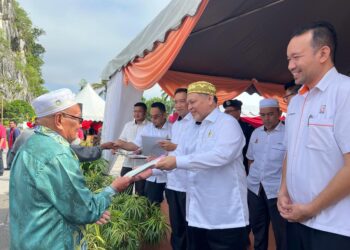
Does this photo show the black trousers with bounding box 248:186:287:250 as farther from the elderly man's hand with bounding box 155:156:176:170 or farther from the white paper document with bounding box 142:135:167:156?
the elderly man's hand with bounding box 155:156:176:170

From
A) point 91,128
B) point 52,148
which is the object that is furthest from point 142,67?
point 91,128

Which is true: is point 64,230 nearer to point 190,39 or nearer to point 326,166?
point 326,166

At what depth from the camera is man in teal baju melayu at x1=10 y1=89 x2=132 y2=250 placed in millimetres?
1835

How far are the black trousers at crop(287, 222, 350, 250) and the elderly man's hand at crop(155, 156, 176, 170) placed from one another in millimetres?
1031

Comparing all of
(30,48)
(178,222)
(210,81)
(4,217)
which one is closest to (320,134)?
(178,222)

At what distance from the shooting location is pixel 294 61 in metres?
1.88

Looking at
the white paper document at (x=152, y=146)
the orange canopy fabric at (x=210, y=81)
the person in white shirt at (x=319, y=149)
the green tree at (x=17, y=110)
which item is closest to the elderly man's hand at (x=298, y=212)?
the person in white shirt at (x=319, y=149)

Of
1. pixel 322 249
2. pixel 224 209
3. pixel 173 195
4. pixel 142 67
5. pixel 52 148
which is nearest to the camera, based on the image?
pixel 322 249

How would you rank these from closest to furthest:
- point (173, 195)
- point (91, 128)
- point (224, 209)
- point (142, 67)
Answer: point (224, 209), point (173, 195), point (142, 67), point (91, 128)

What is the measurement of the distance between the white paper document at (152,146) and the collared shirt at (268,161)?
3.49 ft

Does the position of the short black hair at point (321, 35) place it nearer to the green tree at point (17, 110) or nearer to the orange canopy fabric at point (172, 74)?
the orange canopy fabric at point (172, 74)

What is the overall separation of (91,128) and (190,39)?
4.51 meters

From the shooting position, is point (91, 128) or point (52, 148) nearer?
point (52, 148)

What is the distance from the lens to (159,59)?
3879 millimetres
